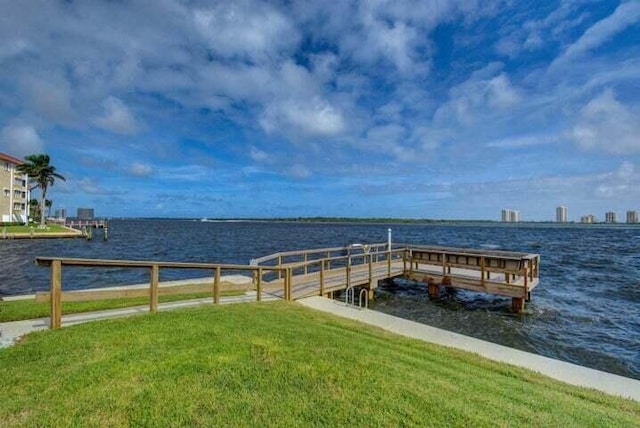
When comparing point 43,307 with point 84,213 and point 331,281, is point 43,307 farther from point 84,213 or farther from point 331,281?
point 84,213

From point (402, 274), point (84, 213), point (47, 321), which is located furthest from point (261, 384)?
point (84, 213)

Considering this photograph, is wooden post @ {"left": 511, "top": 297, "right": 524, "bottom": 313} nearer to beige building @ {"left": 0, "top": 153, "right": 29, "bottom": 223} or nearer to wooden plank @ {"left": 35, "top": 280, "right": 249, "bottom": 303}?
wooden plank @ {"left": 35, "top": 280, "right": 249, "bottom": 303}

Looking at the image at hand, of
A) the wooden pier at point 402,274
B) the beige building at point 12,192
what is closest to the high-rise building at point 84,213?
the beige building at point 12,192

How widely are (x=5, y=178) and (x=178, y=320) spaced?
70945mm

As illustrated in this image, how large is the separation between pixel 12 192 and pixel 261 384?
249 feet

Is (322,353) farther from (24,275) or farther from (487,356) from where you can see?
(24,275)

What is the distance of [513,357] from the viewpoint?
6203mm

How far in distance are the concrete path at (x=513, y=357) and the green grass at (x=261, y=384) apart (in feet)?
1.93

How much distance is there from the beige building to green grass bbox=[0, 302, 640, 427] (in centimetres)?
6964

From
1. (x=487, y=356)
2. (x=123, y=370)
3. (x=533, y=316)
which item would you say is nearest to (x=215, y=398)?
(x=123, y=370)

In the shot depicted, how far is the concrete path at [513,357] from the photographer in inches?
204

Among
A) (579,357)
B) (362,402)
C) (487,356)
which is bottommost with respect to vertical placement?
(579,357)

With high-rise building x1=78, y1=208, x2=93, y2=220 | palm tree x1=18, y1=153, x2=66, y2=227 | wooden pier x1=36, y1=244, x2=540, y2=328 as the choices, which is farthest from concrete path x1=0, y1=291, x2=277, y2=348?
high-rise building x1=78, y1=208, x2=93, y2=220

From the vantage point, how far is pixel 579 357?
8.58 m
